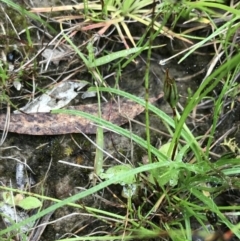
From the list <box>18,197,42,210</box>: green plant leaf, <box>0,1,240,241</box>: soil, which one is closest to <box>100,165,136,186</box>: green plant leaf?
<box>0,1,240,241</box>: soil

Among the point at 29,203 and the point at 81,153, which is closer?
the point at 29,203

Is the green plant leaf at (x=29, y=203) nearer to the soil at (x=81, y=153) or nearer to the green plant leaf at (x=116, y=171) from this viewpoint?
the soil at (x=81, y=153)

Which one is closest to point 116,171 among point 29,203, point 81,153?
point 81,153

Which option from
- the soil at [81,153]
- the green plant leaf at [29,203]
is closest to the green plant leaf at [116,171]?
the soil at [81,153]

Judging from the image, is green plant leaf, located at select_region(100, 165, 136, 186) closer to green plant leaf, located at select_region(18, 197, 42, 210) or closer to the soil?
the soil

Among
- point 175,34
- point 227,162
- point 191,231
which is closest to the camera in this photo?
point 227,162

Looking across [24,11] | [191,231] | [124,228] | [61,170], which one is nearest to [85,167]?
[61,170]

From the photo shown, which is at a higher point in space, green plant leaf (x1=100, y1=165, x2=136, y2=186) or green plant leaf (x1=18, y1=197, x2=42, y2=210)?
green plant leaf (x1=100, y1=165, x2=136, y2=186)

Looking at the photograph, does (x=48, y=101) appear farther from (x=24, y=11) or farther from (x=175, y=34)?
(x=175, y=34)

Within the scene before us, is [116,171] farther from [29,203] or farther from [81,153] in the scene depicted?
[29,203]
